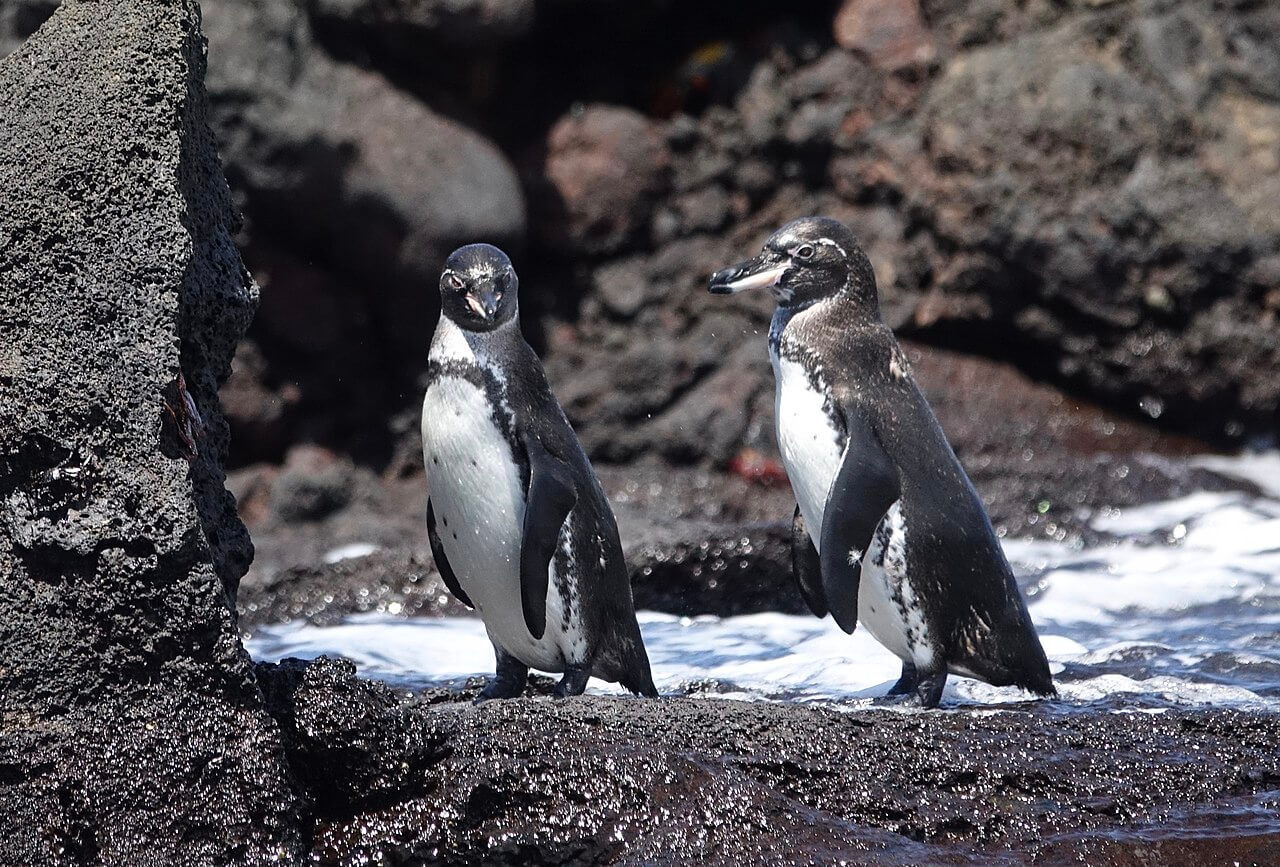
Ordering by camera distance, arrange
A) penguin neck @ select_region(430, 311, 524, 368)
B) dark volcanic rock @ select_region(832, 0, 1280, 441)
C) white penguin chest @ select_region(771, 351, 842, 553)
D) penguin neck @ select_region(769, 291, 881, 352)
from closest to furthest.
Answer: penguin neck @ select_region(430, 311, 524, 368) < white penguin chest @ select_region(771, 351, 842, 553) < penguin neck @ select_region(769, 291, 881, 352) < dark volcanic rock @ select_region(832, 0, 1280, 441)

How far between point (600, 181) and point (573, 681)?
639 centimetres

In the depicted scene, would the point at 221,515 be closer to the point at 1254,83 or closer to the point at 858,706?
the point at 858,706

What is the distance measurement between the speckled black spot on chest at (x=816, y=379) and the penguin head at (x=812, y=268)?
0.61 ft

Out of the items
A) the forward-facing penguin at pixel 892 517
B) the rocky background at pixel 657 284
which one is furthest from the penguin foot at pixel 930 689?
the rocky background at pixel 657 284

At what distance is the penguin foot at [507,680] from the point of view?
15.3ft

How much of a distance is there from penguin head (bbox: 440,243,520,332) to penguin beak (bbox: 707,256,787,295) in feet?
2.29

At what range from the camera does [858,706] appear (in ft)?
14.4

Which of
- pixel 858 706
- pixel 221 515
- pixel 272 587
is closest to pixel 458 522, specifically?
pixel 221 515

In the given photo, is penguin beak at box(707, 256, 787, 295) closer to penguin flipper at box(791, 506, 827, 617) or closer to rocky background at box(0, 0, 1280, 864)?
penguin flipper at box(791, 506, 827, 617)

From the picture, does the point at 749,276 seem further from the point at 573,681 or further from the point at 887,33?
the point at 887,33

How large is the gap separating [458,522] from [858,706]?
1236 millimetres

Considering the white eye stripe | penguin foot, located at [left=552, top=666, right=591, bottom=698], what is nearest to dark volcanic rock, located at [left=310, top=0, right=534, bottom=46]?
the white eye stripe

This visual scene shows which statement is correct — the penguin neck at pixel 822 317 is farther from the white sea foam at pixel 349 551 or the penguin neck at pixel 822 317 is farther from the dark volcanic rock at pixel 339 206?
the dark volcanic rock at pixel 339 206

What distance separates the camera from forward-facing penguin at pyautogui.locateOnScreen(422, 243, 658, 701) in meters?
4.48
